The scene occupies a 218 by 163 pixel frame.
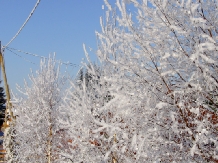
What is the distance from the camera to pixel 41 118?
397 inches

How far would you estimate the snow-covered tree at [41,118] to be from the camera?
1007cm

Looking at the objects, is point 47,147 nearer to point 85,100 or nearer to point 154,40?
point 85,100

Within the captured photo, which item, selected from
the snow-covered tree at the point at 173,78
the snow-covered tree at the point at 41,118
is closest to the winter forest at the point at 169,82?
the snow-covered tree at the point at 173,78

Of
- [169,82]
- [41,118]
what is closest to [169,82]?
[169,82]

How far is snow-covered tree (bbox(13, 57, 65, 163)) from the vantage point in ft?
33.0

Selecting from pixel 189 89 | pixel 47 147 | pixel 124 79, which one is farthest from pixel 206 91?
pixel 47 147

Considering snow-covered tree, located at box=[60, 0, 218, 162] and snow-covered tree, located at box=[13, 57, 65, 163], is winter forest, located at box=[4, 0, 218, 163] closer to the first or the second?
snow-covered tree, located at box=[60, 0, 218, 162]

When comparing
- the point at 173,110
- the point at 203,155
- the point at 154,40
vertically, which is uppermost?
the point at 154,40

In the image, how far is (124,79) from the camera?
3.34 meters

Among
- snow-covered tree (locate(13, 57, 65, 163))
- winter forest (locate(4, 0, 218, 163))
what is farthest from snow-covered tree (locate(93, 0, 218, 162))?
snow-covered tree (locate(13, 57, 65, 163))

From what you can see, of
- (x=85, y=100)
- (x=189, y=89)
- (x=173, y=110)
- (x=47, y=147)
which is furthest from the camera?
(x=47, y=147)

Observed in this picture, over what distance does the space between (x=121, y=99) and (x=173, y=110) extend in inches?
24.2

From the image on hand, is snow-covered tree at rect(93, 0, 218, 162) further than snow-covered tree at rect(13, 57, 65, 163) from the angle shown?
No

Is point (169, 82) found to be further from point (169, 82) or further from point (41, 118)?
point (41, 118)
